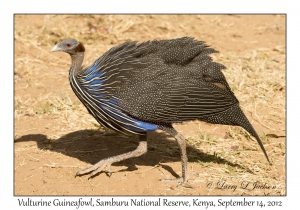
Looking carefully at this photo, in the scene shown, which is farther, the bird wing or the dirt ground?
the dirt ground

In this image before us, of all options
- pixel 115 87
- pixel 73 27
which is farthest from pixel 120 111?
pixel 73 27

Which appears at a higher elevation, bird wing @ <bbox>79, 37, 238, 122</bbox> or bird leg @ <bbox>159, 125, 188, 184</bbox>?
bird wing @ <bbox>79, 37, 238, 122</bbox>

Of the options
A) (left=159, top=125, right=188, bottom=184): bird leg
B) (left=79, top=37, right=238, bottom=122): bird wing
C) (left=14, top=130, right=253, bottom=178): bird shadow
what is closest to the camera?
(left=79, top=37, right=238, bottom=122): bird wing

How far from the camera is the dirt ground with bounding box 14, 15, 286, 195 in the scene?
5242 mm

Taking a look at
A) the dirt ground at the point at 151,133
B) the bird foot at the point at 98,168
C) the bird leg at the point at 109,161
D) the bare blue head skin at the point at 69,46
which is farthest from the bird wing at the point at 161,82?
the dirt ground at the point at 151,133

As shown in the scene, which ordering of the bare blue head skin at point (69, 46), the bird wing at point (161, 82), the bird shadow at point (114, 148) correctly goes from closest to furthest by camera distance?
the bird wing at point (161, 82) → the bare blue head skin at point (69, 46) → the bird shadow at point (114, 148)

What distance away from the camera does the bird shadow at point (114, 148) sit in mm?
5723

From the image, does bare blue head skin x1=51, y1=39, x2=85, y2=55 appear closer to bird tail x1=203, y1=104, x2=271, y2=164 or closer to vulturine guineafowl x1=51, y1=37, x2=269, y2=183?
vulturine guineafowl x1=51, y1=37, x2=269, y2=183

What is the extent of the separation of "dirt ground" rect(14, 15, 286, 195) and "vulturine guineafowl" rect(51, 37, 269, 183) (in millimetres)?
308

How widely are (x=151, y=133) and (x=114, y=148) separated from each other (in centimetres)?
62

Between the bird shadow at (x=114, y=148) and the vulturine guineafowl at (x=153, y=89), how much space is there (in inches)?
17.6

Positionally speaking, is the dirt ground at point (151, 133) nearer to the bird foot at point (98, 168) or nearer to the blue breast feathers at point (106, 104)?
the bird foot at point (98, 168)

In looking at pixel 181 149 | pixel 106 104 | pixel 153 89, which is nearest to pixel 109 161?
pixel 106 104

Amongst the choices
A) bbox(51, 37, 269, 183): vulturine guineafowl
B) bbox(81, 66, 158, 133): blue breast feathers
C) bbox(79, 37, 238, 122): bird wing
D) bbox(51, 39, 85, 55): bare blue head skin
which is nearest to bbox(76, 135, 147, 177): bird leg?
bbox(51, 37, 269, 183): vulturine guineafowl
